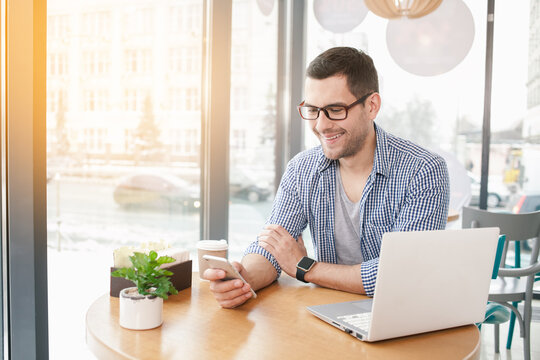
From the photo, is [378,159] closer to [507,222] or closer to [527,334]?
[507,222]

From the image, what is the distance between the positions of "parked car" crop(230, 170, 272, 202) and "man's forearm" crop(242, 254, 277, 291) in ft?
5.78

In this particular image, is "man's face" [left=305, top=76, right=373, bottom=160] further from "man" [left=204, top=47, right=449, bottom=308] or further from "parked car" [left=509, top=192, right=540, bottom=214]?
"parked car" [left=509, top=192, right=540, bottom=214]

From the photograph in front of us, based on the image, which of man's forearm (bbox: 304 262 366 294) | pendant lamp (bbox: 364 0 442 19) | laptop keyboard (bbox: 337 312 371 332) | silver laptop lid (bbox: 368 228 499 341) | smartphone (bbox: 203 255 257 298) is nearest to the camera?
silver laptop lid (bbox: 368 228 499 341)

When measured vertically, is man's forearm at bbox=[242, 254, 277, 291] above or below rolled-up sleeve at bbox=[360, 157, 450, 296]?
below

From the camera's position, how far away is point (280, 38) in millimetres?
4082

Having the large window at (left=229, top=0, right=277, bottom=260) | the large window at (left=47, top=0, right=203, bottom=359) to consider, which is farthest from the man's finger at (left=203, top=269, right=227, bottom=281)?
the large window at (left=229, top=0, right=277, bottom=260)

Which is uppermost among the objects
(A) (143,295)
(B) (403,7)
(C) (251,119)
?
(B) (403,7)

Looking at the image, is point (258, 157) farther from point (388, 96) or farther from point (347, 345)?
point (347, 345)

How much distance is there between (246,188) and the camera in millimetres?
3576

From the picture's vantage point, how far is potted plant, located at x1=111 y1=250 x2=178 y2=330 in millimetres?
1131

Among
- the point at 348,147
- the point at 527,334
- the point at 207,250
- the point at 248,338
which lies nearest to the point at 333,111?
the point at 348,147

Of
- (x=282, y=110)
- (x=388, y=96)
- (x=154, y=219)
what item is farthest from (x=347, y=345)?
(x=388, y=96)

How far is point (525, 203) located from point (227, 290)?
12.3 feet

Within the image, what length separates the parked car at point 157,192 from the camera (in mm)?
2535
